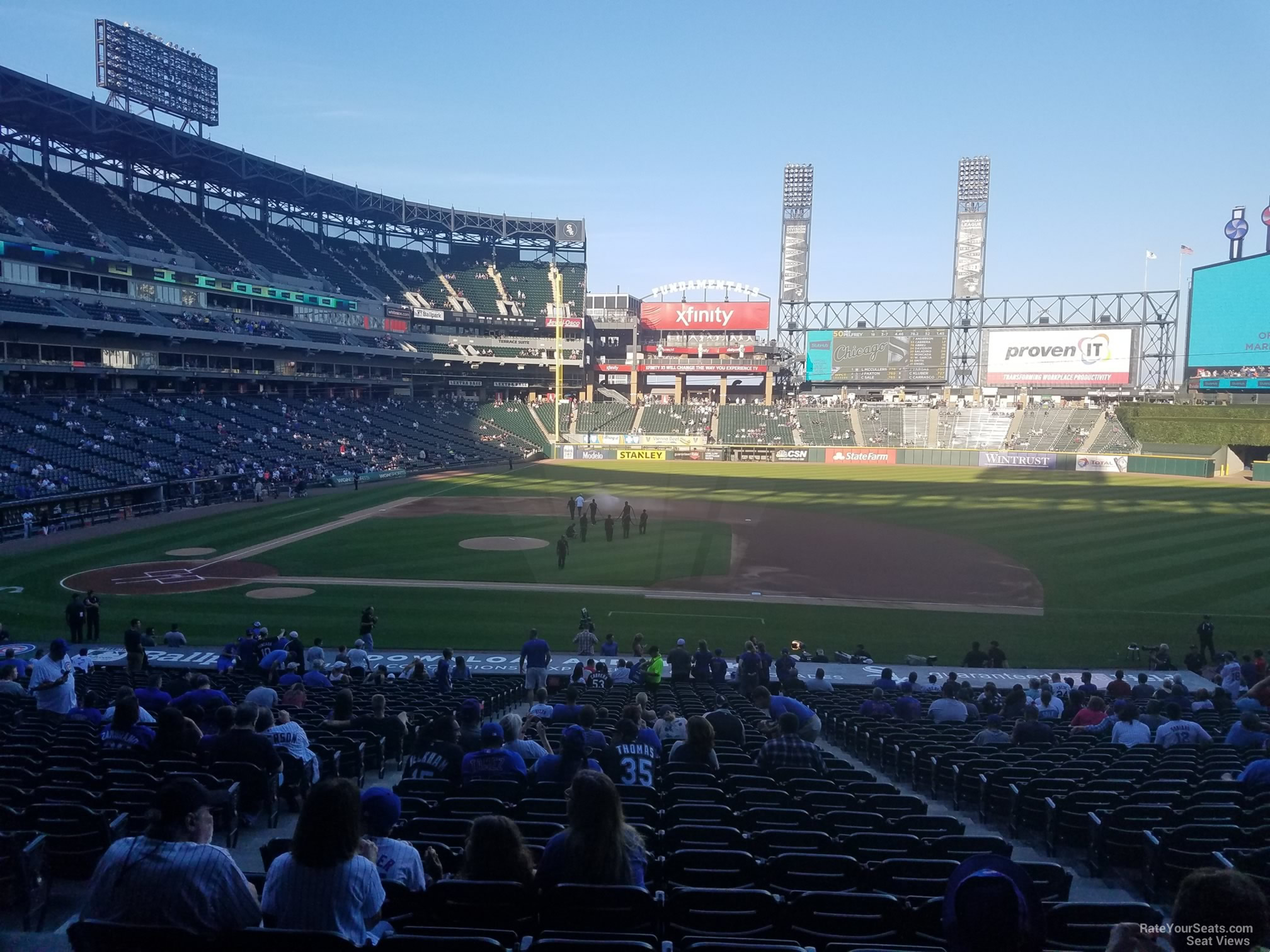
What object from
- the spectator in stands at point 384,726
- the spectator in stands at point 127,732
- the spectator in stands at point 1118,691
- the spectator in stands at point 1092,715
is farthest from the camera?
the spectator in stands at point 1118,691

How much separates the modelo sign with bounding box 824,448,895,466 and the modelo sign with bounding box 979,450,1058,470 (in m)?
8.14

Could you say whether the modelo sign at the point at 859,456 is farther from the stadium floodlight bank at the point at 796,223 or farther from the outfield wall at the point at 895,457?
the stadium floodlight bank at the point at 796,223

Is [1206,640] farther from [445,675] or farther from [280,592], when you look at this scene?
[280,592]

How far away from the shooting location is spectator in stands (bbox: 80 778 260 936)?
376 centimetres

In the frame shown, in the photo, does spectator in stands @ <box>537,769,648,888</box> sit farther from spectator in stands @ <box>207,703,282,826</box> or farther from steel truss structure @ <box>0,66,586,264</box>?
steel truss structure @ <box>0,66,586,264</box>

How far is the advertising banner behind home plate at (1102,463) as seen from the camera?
7038 cm

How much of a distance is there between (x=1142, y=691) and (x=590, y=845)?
52.7 feet

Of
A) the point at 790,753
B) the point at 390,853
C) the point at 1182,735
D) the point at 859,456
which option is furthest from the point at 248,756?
the point at 859,456

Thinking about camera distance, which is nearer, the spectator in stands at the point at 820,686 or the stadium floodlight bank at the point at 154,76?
the spectator in stands at the point at 820,686

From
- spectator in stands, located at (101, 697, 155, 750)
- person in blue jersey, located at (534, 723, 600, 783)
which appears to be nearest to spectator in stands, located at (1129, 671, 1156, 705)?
person in blue jersey, located at (534, 723, 600, 783)

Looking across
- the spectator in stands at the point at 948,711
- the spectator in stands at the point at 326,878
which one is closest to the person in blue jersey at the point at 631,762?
the spectator in stands at the point at 326,878

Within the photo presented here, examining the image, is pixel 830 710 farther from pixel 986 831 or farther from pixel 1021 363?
pixel 1021 363

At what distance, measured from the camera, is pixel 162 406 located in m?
54.8

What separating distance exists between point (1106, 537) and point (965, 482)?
23139 millimetres
